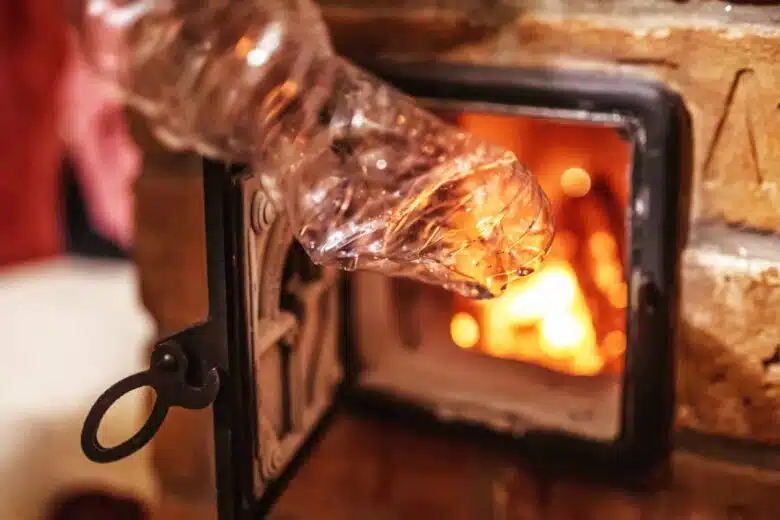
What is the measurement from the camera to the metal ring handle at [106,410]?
1.89 ft

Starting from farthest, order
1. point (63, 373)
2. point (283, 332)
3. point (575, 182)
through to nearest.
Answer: point (63, 373) → point (575, 182) → point (283, 332)

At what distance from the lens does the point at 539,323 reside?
0.88m

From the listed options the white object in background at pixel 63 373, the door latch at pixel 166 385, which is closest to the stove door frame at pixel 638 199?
the door latch at pixel 166 385

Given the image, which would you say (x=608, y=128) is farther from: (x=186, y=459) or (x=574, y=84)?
(x=186, y=459)

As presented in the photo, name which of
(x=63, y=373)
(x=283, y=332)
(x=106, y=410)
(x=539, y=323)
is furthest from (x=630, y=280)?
(x=63, y=373)

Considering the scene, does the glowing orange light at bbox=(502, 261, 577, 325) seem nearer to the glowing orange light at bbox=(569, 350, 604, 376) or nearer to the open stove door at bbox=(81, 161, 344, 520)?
the glowing orange light at bbox=(569, 350, 604, 376)

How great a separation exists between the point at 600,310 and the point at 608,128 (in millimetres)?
170

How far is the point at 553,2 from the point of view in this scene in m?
0.71

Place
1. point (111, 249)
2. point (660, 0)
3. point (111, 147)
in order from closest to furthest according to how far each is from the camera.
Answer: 1. point (660, 0)
2. point (111, 147)
3. point (111, 249)

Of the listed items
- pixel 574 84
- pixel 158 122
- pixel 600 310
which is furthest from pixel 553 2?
pixel 158 122

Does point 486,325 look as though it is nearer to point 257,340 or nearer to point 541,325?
point 541,325

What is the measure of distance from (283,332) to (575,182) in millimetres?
→ 311

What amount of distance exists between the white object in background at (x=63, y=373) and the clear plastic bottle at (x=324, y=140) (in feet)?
1.09

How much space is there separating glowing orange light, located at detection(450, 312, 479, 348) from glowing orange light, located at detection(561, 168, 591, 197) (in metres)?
0.16
